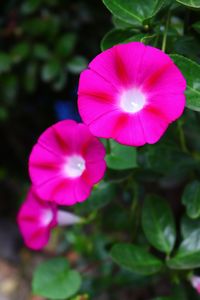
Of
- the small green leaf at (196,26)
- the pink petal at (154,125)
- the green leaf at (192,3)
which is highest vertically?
the green leaf at (192,3)

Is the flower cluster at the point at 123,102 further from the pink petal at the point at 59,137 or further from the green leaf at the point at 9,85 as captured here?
the green leaf at the point at 9,85

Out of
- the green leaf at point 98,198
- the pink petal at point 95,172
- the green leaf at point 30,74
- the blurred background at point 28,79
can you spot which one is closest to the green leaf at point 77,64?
the blurred background at point 28,79

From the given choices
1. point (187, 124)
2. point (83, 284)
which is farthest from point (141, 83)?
point (83, 284)

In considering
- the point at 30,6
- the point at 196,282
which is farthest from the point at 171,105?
the point at 30,6

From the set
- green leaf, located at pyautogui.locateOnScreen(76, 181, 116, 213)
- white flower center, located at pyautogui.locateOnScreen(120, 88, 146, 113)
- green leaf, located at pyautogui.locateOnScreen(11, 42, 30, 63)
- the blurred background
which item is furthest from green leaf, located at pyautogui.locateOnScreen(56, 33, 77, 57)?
white flower center, located at pyautogui.locateOnScreen(120, 88, 146, 113)

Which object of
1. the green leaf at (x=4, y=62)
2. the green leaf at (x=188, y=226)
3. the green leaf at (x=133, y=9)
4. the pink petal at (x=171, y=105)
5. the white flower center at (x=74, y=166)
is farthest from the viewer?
the green leaf at (x=4, y=62)

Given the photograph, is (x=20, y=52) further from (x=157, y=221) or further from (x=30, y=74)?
(x=157, y=221)

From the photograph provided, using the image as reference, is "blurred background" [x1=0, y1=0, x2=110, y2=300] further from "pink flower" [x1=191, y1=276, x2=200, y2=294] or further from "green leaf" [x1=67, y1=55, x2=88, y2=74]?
"pink flower" [x1=191, y1=276, x2=200, y2=294]
